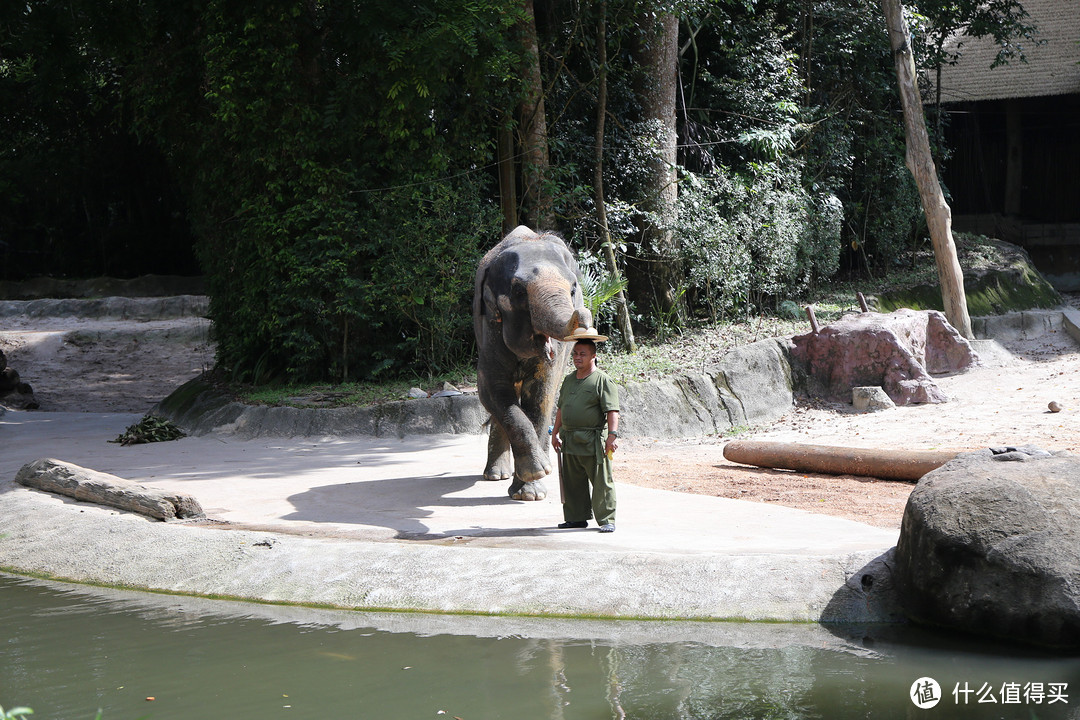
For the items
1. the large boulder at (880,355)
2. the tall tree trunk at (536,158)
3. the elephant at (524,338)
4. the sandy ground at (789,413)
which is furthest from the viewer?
the tall tree trunk at (536,158)

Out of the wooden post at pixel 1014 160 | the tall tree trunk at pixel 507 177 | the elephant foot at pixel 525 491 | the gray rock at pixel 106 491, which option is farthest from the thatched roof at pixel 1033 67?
the gray rock at pixel 106 491

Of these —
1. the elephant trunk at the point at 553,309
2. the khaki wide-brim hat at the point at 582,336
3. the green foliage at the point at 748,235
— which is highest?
the green foliage at the point at 748,235

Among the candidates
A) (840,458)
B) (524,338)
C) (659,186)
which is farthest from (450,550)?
(659,186)

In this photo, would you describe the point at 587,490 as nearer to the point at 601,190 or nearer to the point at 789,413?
the point at 789,413

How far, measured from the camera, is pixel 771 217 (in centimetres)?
1488

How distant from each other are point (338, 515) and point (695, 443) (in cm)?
537

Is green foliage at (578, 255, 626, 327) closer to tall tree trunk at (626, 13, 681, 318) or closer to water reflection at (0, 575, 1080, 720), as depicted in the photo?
tall tree trunk at (626, 13, 681, 318)

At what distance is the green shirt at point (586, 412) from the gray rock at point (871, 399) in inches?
272

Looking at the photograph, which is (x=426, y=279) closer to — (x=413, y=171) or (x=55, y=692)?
(x=413, y=171)

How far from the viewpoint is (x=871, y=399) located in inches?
477

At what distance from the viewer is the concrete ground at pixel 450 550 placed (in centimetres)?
493

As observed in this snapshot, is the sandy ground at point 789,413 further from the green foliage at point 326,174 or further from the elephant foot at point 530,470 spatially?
the green foliage at point 326,174

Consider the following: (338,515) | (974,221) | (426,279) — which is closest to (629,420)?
(426,279)

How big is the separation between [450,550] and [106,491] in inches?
120
